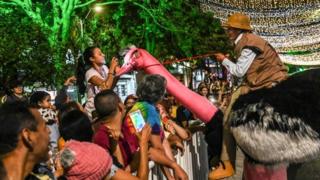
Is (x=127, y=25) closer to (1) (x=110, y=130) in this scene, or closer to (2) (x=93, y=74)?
(2) (x=93, y=74)

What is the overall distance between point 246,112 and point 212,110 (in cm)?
242

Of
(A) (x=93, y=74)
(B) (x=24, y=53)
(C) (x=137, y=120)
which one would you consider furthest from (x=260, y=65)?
(B) (x=24, y=53)

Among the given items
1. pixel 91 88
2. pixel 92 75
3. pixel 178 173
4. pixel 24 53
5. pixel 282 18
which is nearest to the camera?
pixel 178 173

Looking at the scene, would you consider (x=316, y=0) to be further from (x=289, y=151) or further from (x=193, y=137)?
(x=289, y=151)

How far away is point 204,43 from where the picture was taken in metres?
28.6

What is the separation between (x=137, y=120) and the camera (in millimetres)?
4949

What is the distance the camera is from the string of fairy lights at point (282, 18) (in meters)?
12.8

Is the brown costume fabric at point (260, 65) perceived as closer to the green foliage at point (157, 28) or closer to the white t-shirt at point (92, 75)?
the white t-shirt at point (92, 75)

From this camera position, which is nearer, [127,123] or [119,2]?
[127,123]

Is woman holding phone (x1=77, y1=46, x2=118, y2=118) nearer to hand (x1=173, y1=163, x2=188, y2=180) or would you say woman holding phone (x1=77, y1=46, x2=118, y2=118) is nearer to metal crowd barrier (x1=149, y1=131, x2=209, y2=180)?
metal crowd barrier (x1=149, y1=131, x2=209, y2=180)

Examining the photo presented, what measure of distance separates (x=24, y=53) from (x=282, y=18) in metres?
6.58

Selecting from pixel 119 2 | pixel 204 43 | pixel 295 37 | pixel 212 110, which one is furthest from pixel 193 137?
pixel 204 43

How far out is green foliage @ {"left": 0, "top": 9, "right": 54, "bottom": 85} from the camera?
14.6 meters

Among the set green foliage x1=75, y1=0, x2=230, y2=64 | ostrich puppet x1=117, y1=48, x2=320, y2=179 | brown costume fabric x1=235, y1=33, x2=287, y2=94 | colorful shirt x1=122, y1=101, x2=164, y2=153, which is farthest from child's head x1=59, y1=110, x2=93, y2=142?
green foliage x1=75, y1=0, x2=230, y2=64
